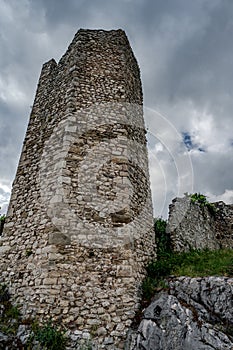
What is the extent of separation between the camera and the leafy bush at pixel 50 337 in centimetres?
607

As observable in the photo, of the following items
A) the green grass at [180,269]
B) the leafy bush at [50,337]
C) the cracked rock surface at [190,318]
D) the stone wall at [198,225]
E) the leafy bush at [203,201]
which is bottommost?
the leafy bush at [50,337]

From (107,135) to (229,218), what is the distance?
10.6 m

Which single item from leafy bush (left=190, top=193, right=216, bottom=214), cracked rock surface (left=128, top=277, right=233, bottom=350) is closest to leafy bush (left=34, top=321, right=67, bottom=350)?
cracked rock surface (left=128, top=277, right=233, bottom=350)

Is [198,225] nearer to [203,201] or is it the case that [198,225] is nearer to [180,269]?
[203,201]

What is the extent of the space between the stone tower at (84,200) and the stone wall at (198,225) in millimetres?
1917

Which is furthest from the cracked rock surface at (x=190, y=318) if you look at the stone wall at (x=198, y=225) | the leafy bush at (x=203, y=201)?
the leafy bush at (x=203, y=201)

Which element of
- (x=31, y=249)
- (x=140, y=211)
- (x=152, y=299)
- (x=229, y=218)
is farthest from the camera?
(x=229, y=218)

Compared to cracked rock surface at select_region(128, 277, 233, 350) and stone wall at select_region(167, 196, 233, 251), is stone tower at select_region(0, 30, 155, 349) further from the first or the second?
stone wall at select_region(167, 196, 233, 251)

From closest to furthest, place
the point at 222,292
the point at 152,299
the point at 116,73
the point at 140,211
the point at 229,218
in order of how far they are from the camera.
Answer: the point at 222,292
the point at 152,299
the point at 140,211
the point at 116,73
the point at 229,218

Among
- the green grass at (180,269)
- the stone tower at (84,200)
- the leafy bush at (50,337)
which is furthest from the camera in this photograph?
the green grass at (180,269)

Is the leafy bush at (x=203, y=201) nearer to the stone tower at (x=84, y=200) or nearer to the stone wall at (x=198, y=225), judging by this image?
the stone wall at (x=198, y=225)

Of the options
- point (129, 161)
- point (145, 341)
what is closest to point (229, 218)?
point (129, 161)

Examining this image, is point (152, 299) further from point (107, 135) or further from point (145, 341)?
point (107, 135)

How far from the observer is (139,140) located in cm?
1049
